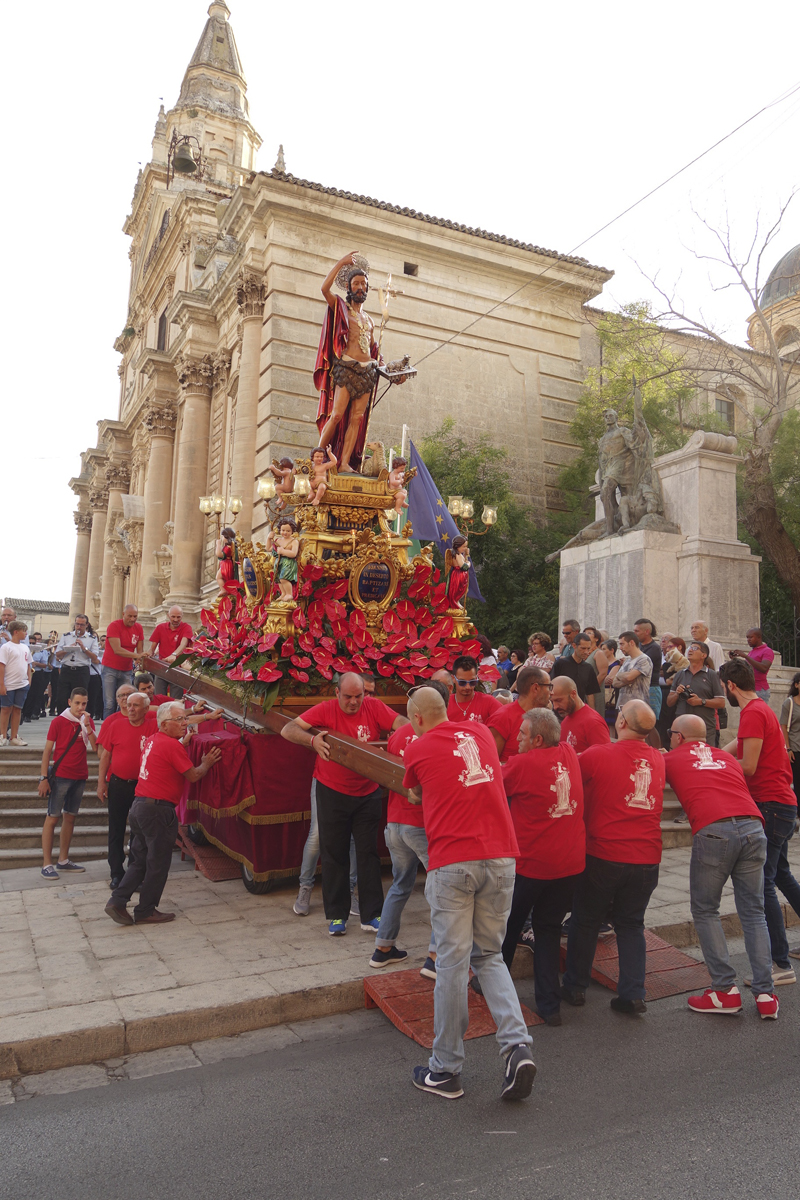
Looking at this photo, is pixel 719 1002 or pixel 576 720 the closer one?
pixel 719 1002

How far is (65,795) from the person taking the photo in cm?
847

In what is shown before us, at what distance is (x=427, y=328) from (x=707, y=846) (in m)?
22.4

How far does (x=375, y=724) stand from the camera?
21.9 feet

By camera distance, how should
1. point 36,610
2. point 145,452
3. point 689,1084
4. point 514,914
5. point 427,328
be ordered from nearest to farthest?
1. point 689,1084
2. point 514,914
3. point 427,328
4. point 145,452
5. point 36,610

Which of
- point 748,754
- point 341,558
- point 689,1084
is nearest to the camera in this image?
point 689,1084

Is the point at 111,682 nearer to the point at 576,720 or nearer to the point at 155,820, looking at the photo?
the point at 155,820

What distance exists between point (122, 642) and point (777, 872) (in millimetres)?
9377

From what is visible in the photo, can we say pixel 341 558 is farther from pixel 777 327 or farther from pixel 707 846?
pixel 777 327

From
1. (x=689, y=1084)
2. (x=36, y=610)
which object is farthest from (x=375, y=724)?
(x=36, y=610)

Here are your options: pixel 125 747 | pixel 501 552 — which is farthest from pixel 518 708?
pixel 501 552

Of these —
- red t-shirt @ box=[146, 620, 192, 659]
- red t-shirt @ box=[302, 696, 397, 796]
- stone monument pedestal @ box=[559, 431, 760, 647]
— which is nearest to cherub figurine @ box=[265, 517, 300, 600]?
red t-shirt @ box=[302, 696, 397, 796]

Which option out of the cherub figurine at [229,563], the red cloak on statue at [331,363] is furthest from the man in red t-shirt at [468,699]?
the cherub figurine at [229,563]

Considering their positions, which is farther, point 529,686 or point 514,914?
point 529,686

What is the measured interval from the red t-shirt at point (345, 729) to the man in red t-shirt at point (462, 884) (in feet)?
6.76
